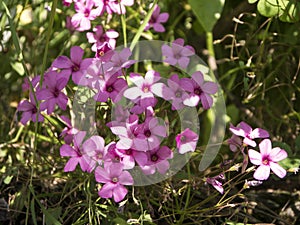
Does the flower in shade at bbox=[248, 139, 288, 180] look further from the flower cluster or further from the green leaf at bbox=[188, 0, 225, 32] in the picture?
the green leaf at bbox=[188, 0, 225, 32]

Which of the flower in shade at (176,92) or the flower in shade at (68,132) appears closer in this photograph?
the flower in shade at (176,92)

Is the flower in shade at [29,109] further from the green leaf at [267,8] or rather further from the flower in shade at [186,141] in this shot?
the green leaf at [267,8]

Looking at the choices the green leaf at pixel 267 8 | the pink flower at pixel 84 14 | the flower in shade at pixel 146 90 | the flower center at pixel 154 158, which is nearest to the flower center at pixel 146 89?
the flower in shade at pixel 146 90

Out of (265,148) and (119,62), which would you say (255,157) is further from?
(119,62)

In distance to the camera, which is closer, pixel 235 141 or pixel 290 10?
pixel 235 141

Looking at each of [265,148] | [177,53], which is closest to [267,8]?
[177,53]

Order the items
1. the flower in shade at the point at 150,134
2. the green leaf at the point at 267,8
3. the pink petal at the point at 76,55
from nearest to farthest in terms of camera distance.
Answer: the flower in shade at the point at 150,134, the pink petal at the point at 76,55, the green leaf at the point at 267,8

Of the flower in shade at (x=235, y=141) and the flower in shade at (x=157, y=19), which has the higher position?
the flower in shade at (x=157, y=19)
